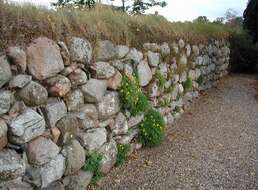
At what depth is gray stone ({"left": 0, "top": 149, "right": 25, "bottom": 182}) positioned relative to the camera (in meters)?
3.02

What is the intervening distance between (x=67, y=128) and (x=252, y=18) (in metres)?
10.3

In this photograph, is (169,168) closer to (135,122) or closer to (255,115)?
(135,122)

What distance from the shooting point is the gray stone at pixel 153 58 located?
5.72m

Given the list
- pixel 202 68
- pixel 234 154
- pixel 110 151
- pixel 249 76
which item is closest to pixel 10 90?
pixel 110 151

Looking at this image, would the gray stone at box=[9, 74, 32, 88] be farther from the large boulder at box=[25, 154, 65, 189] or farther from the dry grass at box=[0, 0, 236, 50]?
the large boulder at box=[25, 154, 65, 189]

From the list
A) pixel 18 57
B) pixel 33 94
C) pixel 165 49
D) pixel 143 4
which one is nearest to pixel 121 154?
pixel 33 94

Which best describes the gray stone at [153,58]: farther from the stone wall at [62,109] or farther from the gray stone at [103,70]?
the gray stone at [103,70]

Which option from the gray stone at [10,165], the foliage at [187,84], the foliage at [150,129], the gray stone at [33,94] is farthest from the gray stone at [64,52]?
the foliage at [187,84]

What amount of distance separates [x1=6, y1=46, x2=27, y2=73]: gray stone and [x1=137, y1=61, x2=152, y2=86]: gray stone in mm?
2285

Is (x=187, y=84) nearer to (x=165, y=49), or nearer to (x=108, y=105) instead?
(x=165, y=49)

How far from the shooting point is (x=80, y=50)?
156 inches

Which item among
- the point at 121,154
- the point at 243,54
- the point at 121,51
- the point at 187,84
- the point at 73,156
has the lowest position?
the point at 121,154

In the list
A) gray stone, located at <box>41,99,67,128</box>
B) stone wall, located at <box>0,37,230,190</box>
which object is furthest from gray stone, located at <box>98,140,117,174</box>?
gray stone, located at <box>41,99,67,128</box>

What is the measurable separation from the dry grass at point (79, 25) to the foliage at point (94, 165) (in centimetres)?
122
